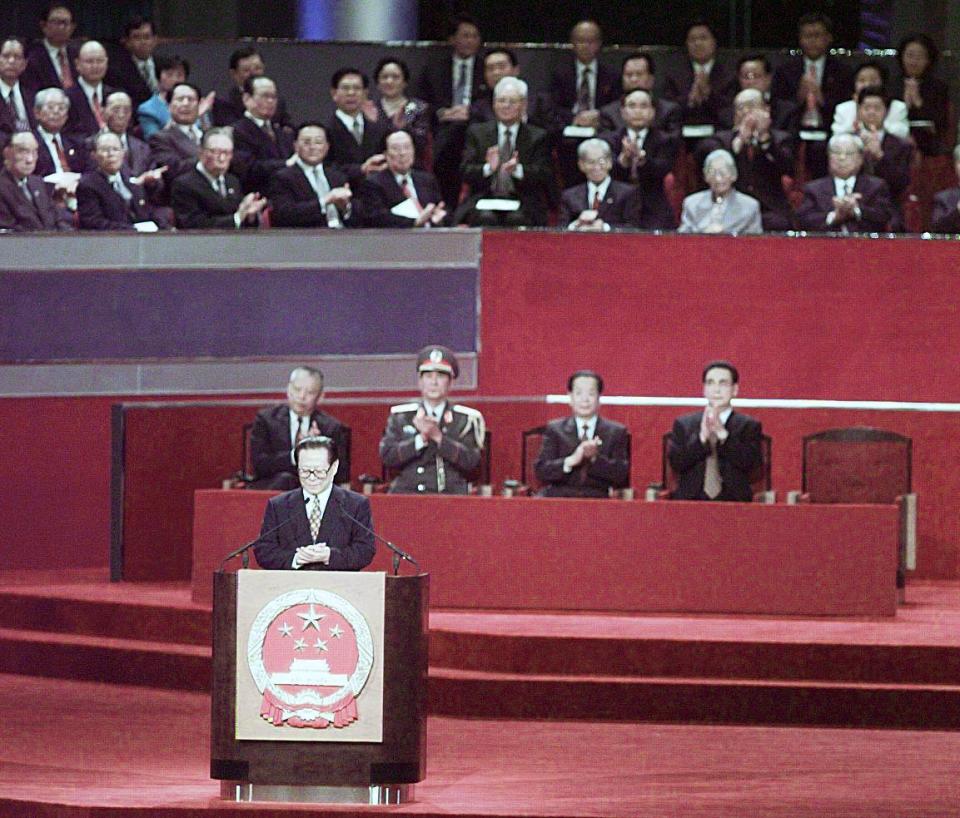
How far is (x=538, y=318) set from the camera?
30.4 ft

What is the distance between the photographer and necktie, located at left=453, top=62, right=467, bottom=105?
9812 mm

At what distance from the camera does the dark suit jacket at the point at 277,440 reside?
8.19 m

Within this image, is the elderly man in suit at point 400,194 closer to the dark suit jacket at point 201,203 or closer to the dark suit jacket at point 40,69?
the dark suit jacket at point 201,203

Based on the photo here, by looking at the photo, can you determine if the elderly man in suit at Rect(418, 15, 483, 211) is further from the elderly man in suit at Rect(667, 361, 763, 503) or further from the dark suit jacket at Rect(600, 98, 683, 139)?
the elderly man in suit at Rect(667, 361, 763, 503)

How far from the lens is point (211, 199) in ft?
29.0

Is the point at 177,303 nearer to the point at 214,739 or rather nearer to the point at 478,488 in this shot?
the point at 478,488

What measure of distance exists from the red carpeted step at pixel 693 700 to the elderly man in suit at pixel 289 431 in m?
1.51

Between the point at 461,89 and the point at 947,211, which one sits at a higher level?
the point at 461,89

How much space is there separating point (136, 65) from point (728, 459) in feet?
11.6

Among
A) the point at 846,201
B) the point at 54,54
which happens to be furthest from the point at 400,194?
the point at 846,201

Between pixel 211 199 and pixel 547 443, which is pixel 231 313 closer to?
pixel 211 199

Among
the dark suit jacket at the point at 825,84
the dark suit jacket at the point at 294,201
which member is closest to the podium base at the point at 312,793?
the dark suit jacket at the point at 294,201

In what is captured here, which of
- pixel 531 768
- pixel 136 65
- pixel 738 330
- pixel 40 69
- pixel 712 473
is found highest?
pixel 136 65

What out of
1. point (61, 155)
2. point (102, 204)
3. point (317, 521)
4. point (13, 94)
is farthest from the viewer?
point (13, 94)
